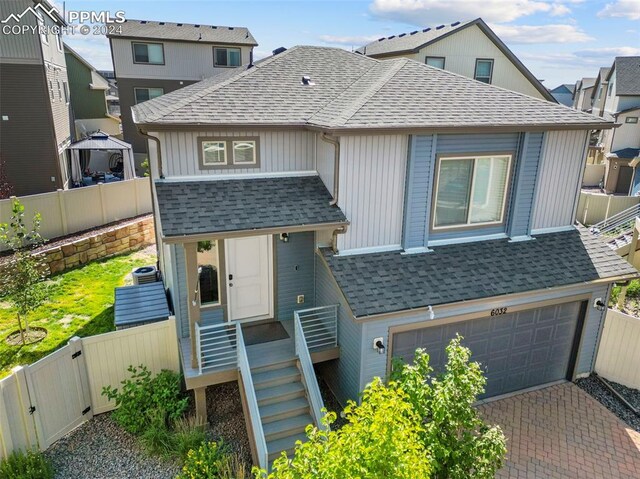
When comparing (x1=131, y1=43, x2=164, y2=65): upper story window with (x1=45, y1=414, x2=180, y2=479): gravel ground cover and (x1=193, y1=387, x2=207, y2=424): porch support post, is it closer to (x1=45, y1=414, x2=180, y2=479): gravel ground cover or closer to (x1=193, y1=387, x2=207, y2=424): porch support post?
(x1=45, y1=414, x2=180, y2=479): gravel ground cover

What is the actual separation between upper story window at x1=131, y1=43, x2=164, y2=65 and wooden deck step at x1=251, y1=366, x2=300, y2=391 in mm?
24133

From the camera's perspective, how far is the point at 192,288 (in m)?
7.75

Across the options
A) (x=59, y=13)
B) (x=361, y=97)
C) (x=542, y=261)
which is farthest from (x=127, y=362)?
(x=59, y=13)

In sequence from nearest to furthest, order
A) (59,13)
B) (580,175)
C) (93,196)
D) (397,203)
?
(397,203) → (580,175) → (93,196) → (59,13)

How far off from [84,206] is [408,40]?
20405 millimetres

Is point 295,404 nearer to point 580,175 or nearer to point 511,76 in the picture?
point 580,175

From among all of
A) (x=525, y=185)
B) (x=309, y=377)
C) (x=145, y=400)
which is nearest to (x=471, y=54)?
(x=525, y=185)

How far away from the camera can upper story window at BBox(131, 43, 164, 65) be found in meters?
26.2

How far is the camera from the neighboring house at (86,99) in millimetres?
28859

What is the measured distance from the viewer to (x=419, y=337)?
28.1ft

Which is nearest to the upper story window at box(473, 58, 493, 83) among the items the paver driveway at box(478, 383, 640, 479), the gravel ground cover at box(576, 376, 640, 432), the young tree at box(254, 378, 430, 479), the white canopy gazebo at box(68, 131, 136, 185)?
the white canopy gazebo at box(68, 131, 136, 185)

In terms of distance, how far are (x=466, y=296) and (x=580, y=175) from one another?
→ 4324 millimetres

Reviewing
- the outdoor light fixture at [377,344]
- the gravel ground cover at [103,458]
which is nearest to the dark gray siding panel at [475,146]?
the outdoor light fixture at [377,344]

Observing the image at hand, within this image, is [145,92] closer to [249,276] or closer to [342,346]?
[249,276]
